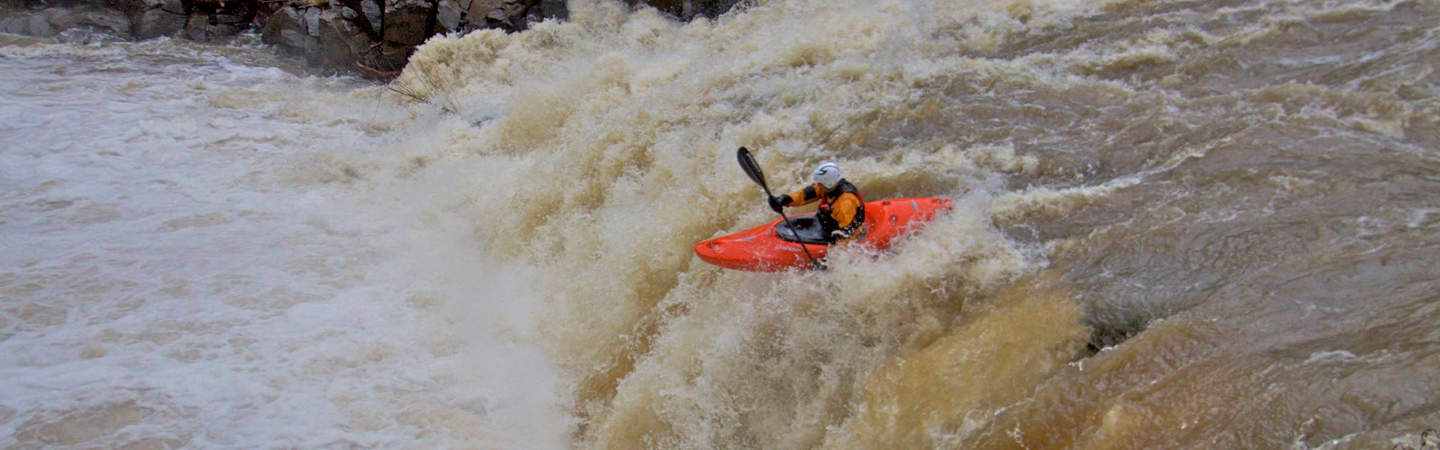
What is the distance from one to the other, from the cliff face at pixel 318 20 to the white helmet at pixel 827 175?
579cm

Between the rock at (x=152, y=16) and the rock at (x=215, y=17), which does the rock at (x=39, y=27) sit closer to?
the rock at (x=152, y=16)

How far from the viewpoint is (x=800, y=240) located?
4.25m

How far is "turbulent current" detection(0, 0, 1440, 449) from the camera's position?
3240mm

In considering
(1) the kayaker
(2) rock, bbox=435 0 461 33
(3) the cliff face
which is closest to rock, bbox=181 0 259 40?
(3) the cliff face

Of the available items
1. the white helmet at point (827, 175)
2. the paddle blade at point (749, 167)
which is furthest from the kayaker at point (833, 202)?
the paddle blade at point (749, 167)

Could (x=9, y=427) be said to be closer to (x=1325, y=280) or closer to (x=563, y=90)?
(x=563, y=90)

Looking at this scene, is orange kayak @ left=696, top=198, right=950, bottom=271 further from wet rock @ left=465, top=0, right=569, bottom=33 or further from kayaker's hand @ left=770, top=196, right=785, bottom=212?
wet rock @ left=465, top=0, right=569, bottom=33

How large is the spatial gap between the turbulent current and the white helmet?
485 mm

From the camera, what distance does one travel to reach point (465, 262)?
639cm

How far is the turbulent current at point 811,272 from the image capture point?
10.6 feet

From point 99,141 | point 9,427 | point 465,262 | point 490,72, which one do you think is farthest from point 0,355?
point 490,72

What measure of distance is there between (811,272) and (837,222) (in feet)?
0.95

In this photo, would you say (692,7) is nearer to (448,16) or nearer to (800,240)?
(448,16)

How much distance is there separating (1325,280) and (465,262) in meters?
5.24
